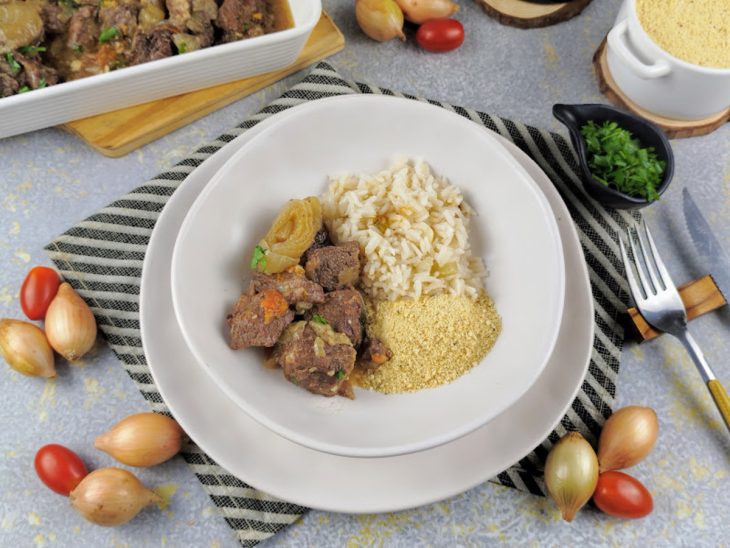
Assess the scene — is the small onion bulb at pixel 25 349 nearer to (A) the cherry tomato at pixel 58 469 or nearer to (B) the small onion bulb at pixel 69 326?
(B) the small onion bulb at pixel 69 326

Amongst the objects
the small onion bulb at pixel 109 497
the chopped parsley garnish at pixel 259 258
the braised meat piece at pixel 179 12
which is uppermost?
the braised meat piece at pixel 179 12

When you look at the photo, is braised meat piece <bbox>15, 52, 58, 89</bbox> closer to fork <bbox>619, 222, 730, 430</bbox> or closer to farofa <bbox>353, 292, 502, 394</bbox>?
farofa <bbox>353, 292, 502, 394</bbox>

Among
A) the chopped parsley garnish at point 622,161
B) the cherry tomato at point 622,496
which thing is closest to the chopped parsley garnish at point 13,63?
the chopped parsley garnish at point 622,161

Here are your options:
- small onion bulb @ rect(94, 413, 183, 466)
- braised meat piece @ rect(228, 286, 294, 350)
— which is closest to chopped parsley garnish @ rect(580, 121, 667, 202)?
braised meat piece @ rect(228, 286, 294, 350)

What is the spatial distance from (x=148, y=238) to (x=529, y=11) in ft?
6.85

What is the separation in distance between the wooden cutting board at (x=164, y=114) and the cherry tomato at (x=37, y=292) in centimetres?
63

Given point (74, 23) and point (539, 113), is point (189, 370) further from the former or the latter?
point (539, 113)

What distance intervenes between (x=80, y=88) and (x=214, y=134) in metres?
0.62

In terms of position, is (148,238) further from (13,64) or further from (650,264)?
(650,264)

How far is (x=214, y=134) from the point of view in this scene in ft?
11.3

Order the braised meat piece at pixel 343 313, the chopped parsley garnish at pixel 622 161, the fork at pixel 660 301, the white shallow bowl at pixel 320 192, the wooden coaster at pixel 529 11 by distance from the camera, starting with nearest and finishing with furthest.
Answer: the white shallow bowl at pixel 320 192 < the braised meat piece at pixel 343 313 < the fork at pixel 660 301 < the chopped parsley garnish at pixel 622 161 < the wooden coaster at pixel 529 11

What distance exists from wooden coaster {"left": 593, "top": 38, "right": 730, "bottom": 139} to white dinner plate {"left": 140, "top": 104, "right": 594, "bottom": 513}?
1.15 meters

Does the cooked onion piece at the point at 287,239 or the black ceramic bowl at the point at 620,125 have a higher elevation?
the cooked onion piece at the point at 287,239

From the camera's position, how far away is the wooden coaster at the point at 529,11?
3.67 metres
